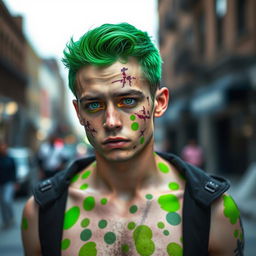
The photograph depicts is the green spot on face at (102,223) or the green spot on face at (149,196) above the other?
the green spot on face at (149,196)

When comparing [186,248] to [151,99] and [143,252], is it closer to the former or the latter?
[143,252]

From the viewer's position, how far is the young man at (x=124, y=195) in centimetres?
186

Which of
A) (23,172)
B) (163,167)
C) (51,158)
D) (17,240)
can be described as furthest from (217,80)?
(163,167)

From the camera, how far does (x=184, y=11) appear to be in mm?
24828

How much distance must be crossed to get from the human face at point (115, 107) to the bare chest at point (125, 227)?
0.88 ft

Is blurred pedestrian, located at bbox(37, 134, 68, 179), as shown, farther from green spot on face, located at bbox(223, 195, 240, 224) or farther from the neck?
green spot on face, located at bbox(223, 195, 240, 224)

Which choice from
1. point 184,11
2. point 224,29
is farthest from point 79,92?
point 184,11

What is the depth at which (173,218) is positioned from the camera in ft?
6.38

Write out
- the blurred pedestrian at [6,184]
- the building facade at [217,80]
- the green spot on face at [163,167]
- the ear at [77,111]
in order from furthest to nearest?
1. the building facade at [217,80]
2. the blurred pedestrian at [6,184]
3. the green spot on face at [163,167]
4. the ear at [77,111]

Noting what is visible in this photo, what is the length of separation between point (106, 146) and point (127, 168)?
19cm

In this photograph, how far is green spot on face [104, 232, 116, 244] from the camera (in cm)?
194

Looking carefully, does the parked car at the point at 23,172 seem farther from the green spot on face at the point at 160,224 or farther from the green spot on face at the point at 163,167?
the green spot on face at the point at 160,224

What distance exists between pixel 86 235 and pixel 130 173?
0.36 meters

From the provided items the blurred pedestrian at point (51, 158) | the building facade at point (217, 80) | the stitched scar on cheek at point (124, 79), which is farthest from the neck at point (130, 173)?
the building facade at point (217, 80)
